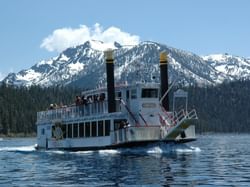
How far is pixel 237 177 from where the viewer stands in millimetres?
31422

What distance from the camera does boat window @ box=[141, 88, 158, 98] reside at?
179 feet

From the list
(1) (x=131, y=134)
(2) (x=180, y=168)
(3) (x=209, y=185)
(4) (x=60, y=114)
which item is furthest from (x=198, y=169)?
(4) (x=60, y=114)

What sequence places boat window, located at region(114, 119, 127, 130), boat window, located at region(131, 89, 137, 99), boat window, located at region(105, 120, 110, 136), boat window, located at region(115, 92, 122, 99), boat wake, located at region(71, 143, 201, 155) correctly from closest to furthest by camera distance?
boat wake, located at region(71, 143, 201, 155), boat window, located at region(114, 119, 127, 130), boat window, located at region(131, 89, 137, 99), boat window, located at region(105, 120, 110, 136), boat window, located at region(115, 92, 122, 99)

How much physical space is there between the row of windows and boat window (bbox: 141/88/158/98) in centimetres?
428

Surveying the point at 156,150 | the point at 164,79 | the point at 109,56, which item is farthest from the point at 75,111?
the point at 156,150

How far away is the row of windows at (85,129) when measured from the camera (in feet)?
182

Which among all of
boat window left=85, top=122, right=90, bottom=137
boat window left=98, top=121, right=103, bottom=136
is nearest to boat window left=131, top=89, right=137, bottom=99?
boat window left=98, top=121, right=103, bottom=136

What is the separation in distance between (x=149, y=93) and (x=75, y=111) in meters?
10.1

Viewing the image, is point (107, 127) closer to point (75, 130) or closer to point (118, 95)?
point (118, 95)

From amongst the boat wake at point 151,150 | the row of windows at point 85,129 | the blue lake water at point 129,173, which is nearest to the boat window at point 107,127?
the row of windows at point 85,129

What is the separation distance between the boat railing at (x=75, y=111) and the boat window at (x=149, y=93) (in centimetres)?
294

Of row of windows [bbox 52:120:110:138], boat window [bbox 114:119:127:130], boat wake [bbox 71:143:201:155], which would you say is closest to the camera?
boat wake [bbox 71:143:201:155]

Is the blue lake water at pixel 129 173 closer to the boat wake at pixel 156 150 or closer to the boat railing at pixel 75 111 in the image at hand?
the boat wake at pixel 156 150

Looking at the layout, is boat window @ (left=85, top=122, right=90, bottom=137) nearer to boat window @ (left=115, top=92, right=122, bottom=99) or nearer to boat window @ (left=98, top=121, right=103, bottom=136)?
boat window @ (left=98, top=121, right=103, bottom=136)
